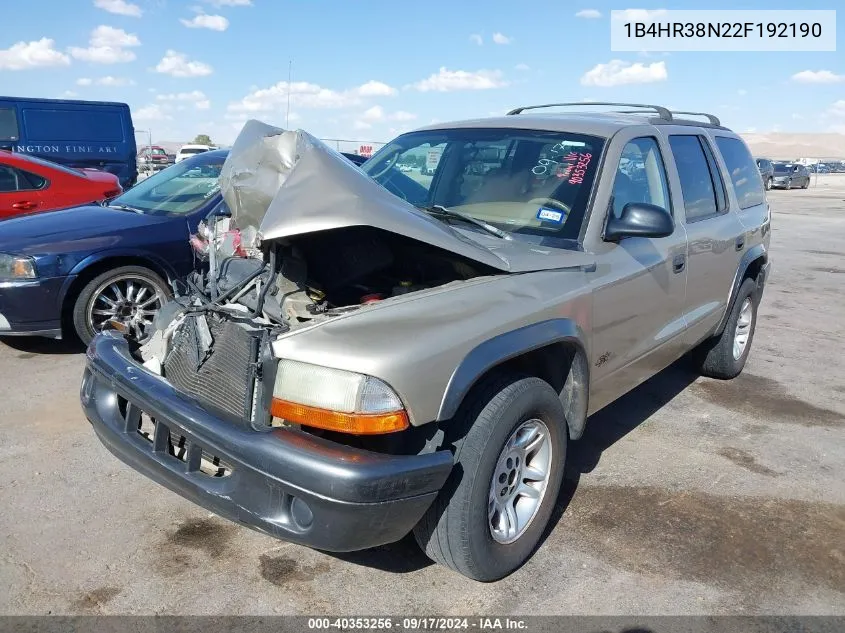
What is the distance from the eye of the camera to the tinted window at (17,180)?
308 inches

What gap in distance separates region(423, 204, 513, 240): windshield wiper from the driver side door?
450mm

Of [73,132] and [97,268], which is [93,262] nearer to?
[97,268]

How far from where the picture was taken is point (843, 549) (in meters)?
3.22

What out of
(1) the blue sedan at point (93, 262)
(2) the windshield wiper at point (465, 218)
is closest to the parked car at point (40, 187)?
(1) the blue sedan at point (93, 262)

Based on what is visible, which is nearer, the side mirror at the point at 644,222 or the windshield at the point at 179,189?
the side mirror at the point at 644,222

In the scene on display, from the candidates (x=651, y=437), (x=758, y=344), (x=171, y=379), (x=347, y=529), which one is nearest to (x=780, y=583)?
(x=651, y=437)

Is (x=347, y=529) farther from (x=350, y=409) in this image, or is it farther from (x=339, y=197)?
(x=339, y=197)

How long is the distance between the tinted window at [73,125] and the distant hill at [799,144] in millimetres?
133300

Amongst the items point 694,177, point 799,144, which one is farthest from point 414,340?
point 799,144

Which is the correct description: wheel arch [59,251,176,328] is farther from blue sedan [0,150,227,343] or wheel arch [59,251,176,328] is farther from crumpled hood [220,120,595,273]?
crumpled hood [220,120,595,273]

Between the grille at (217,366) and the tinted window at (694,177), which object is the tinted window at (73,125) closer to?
the tinted window at (694,177)

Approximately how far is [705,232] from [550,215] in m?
1.37

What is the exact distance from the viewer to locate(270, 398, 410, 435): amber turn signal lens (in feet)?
7.49

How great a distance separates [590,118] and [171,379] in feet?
8.56
